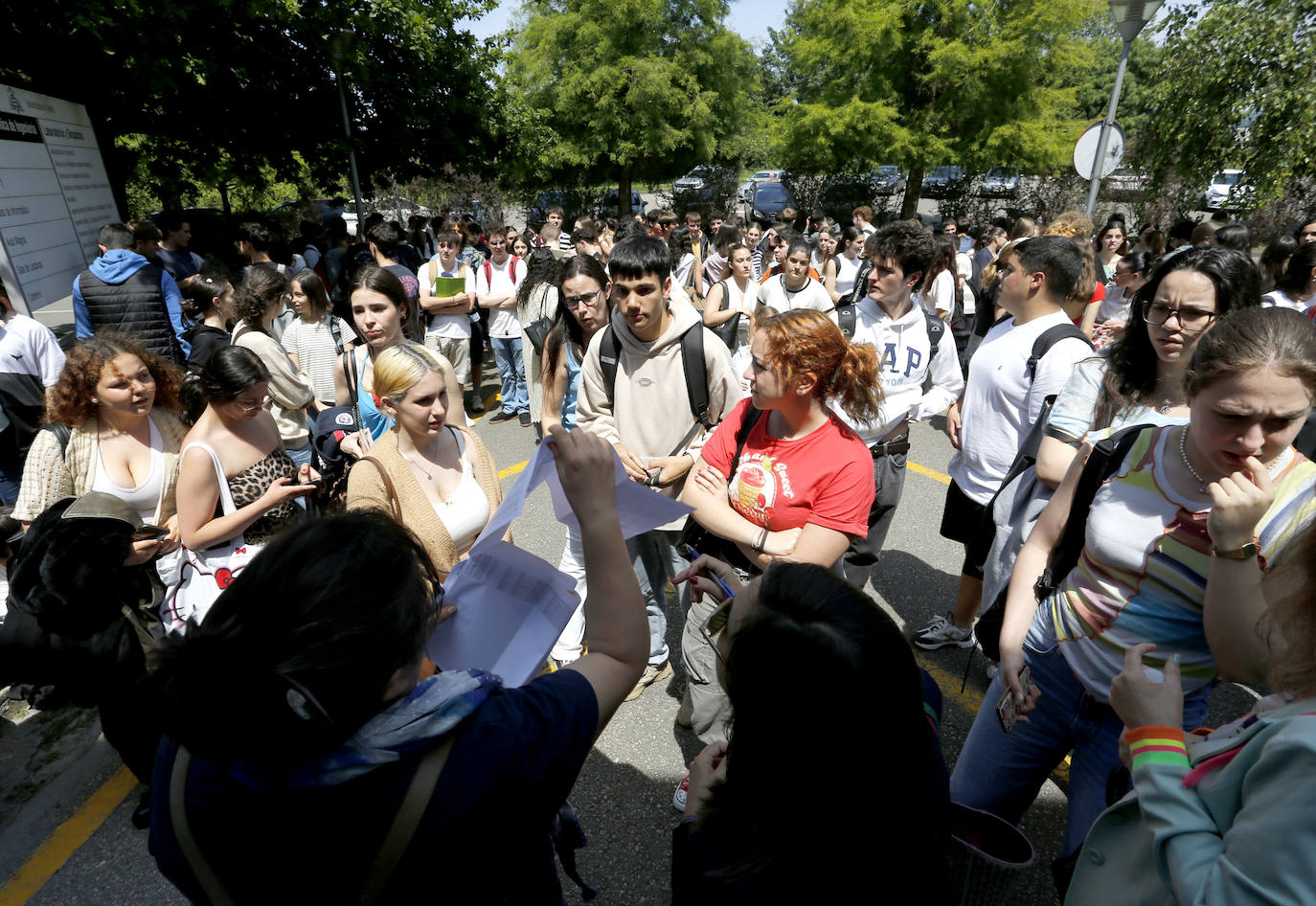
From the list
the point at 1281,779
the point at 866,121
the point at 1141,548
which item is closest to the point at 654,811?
the point at 1141,548

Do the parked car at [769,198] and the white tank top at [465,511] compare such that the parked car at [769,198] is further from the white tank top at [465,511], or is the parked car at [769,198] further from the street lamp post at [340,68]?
the white tank top at [465,511]

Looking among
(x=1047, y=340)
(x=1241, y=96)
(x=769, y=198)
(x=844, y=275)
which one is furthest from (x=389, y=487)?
(x=769, y=198)

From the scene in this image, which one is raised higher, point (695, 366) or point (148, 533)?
point (695, 366)

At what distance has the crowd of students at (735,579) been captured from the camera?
1023 mm

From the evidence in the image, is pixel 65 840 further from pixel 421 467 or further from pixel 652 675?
pixel 652 675

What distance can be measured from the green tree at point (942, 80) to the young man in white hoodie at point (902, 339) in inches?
679

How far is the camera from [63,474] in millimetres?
2645

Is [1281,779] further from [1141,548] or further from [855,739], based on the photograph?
[1141,548]

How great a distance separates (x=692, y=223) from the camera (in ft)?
32.3

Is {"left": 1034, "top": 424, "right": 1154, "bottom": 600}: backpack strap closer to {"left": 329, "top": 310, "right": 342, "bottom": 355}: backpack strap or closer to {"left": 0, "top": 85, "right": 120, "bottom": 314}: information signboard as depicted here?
{"left": 329, "top": 310, "right": 342, "bottom": 355}: backpack strap

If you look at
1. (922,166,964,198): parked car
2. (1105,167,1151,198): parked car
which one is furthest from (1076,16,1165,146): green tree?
(922,166,964,198): parked car

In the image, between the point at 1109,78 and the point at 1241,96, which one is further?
the point at 1109,78

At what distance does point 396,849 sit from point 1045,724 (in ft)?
5.47

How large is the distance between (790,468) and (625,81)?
20.9 metres
